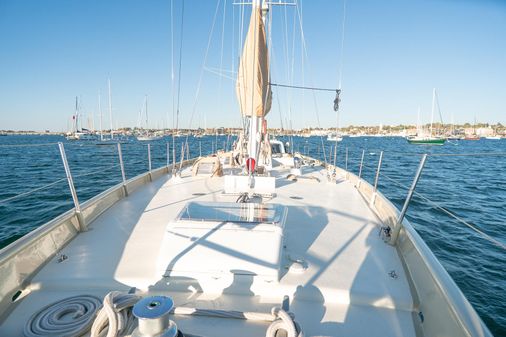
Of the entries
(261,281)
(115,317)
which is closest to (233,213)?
(261,281)

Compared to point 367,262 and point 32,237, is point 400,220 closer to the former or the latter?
point 367,262

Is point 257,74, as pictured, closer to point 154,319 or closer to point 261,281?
point 261,281

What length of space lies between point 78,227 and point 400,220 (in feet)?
12.1

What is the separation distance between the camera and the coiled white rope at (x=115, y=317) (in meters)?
1.54

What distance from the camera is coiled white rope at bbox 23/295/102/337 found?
1720 mm

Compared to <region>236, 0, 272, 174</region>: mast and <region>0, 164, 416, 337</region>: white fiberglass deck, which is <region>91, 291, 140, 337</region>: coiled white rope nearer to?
<region>0, 164, 416, 337</region>: white fiberglass deck

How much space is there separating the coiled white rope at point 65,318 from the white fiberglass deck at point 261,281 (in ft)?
0.46

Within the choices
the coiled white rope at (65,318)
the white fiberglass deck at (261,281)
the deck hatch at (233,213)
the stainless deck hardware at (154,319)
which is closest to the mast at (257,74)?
the deck hatch at (233,213)

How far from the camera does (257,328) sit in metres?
1.83

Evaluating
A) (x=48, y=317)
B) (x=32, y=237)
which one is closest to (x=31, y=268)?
(x=32, y=237)

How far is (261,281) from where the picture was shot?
2252 mm

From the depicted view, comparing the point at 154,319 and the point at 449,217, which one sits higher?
the point at 154,319

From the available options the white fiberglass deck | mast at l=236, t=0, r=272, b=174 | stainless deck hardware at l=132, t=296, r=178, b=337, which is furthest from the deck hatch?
mast at l=236, t=0, r=272, b=174

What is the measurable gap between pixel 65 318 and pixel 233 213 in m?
1.52
